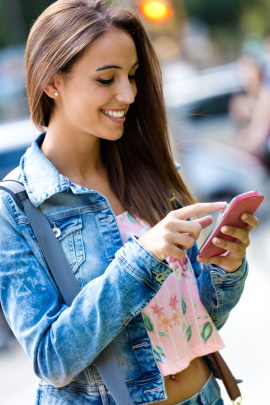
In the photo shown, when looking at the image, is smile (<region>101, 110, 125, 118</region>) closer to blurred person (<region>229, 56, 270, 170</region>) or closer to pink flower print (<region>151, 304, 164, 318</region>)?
pink flower print (<region>151, 304, 164, 318</region>)

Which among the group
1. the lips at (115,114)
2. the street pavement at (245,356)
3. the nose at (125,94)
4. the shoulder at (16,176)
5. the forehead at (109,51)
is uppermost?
the forehead at (109,51)

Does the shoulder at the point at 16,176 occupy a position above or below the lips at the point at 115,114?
below

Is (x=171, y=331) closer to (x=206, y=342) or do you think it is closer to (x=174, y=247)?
(x=206, y=342)

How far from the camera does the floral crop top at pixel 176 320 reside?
6.72 feet

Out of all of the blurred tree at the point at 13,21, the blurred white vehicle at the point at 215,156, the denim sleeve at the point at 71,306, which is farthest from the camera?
the blurred tree at the point at 13,21

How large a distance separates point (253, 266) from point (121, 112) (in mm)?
4909

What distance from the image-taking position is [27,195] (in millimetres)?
1979

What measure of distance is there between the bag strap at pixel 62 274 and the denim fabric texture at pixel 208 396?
0.25 metres

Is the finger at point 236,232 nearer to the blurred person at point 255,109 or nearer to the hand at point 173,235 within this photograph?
the hand at point 173,235

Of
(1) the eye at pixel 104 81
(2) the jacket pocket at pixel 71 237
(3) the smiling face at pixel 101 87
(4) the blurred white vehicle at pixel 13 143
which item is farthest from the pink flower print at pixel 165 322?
(4) the blurred white vehicle at pixel 13 143

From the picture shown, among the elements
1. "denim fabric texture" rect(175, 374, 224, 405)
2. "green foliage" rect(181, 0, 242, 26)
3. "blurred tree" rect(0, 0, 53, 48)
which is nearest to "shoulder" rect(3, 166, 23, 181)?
"denim fabric texture" rect(175, 374, 224, 405)

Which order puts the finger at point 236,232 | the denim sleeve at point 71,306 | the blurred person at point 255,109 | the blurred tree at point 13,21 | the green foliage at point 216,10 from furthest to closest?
1. the green foliage at point 216,10
2. the blurred tree at point 13,21
3. the blurred person at point 255,109
4. the finger at point 236,232
5. the denim sleeve at point 71,306

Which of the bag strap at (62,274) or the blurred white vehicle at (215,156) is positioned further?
the blurred white vehicle at (215,156)

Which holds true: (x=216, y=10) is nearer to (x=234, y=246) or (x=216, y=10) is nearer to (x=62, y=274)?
(x=234, y=246)
